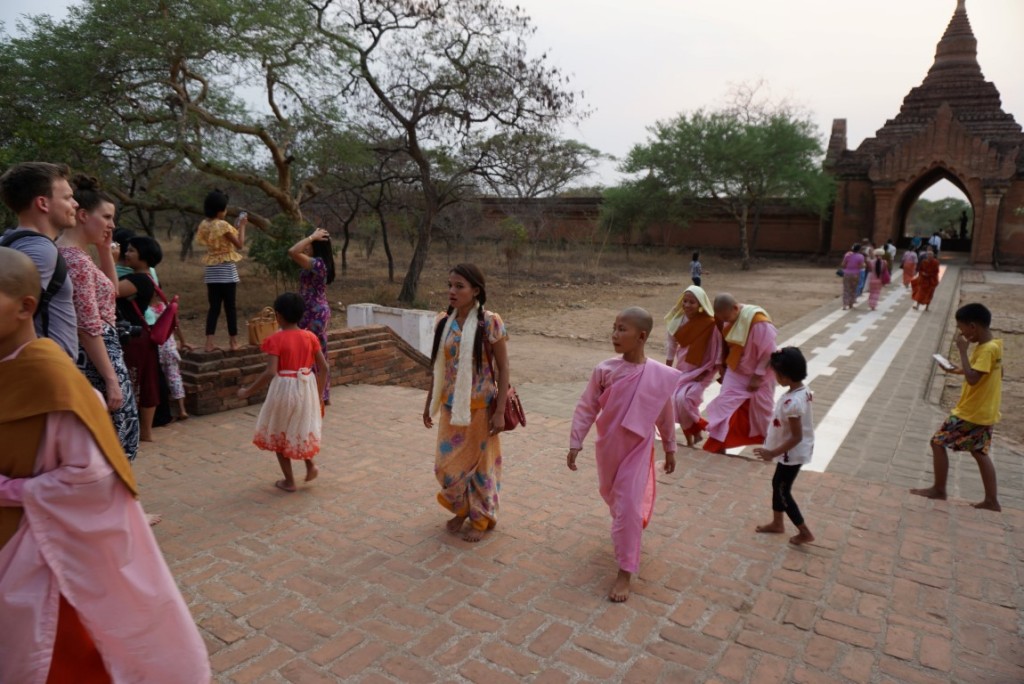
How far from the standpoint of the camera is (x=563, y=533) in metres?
3.82

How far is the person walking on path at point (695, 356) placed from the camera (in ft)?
18.3

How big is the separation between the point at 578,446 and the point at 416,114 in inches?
487

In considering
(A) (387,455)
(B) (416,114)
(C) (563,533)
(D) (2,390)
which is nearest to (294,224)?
(B) (416,114)

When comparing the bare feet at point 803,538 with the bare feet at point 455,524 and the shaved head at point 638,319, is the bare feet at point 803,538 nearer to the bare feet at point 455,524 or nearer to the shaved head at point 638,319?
the shaved head at point 638,319

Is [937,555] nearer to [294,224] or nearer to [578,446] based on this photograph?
[578,446]

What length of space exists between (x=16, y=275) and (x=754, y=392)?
4.83 metres

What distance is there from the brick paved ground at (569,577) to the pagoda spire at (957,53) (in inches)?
1305

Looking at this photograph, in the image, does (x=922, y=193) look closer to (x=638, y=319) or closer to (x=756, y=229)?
(x=756, y=229)

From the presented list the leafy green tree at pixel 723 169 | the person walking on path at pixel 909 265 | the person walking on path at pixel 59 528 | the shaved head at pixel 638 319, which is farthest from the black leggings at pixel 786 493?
the leafy green tree at pixel 723 169

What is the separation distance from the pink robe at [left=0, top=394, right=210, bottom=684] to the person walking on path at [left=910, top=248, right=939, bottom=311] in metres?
16.9

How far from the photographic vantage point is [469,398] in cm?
349

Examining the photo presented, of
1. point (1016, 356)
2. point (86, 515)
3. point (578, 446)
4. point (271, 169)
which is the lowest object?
point (1016, 356)

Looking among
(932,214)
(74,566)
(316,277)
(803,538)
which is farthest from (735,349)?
(932,214)

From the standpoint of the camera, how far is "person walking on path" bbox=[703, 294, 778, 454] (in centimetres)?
521
